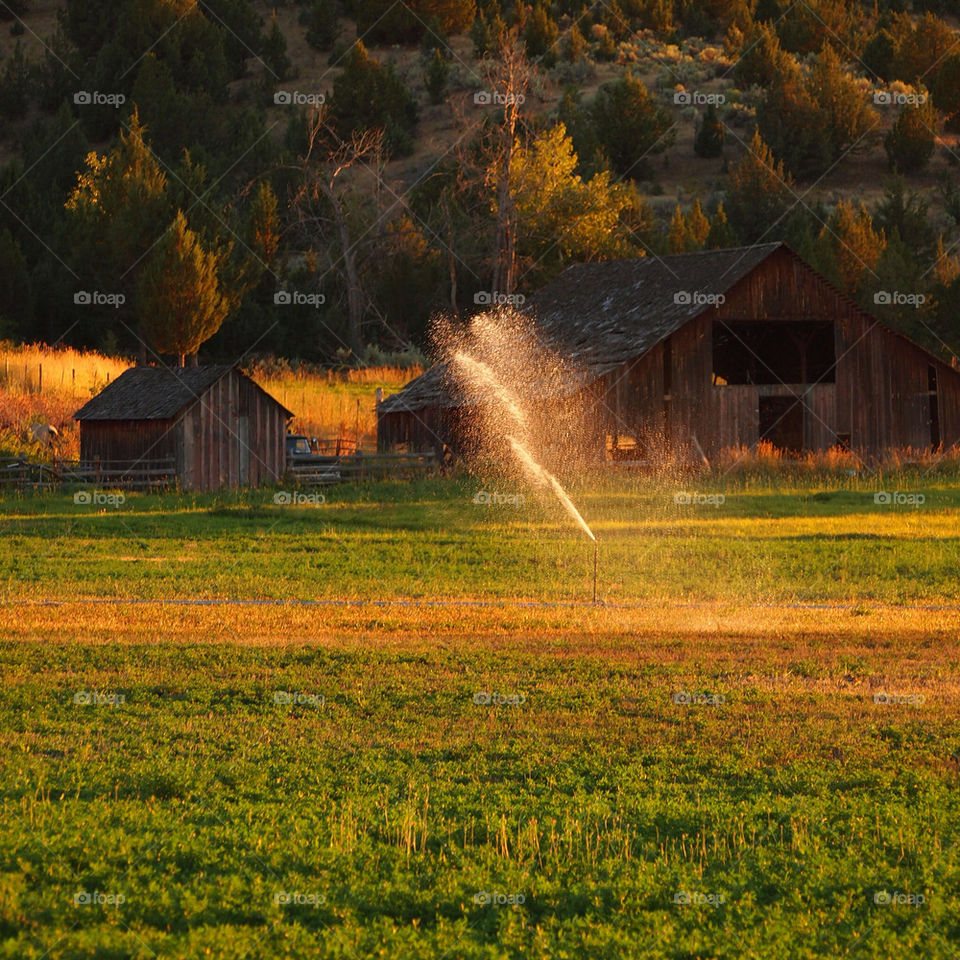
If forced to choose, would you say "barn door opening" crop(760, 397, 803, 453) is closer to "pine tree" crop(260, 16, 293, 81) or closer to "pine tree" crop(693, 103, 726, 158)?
"pine tree" crop(693, 103, 726, 158)

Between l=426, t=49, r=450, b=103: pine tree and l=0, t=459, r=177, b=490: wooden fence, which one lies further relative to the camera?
l=426, t=49, r=450, b=103: pine tree

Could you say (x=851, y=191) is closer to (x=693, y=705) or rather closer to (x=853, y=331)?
(x=853, y=331)

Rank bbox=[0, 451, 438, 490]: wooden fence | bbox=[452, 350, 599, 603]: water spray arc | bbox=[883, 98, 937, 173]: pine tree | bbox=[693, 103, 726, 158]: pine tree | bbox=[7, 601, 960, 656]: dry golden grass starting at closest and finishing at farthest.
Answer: bbox=[7, 601, 960, 656]: dry golden grass < bbox=[0, 451, 438, 490]: wooden fence < bbox=[452, 350, 599, 603]: water spray arc < bbox=[883, 98, 937, 173]: pine tree < bbox=[693, 103, 726, 158]: pine tree

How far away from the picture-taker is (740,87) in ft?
442

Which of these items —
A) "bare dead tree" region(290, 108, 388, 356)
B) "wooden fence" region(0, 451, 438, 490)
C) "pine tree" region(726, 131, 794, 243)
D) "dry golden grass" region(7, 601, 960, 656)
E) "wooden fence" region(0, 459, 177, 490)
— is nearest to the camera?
"dry golden grass" region(7, 601, 960, 656)

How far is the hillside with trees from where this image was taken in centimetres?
7225

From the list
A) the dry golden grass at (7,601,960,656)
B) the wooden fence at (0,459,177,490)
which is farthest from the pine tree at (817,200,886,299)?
the dry golden grass at (7,601,960,656)

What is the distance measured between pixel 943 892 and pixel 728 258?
1696 inches

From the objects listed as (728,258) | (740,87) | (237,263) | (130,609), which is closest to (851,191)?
(740,87)

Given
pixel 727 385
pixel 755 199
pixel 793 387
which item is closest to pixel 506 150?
pixel 727 385

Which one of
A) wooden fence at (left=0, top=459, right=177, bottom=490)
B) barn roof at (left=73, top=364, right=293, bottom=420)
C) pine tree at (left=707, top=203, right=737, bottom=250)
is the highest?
pine tree at (left=707, top=203, right=737, bottom=250)

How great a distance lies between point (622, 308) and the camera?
53.5m

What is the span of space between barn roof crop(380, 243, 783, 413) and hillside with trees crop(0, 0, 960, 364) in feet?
15.9

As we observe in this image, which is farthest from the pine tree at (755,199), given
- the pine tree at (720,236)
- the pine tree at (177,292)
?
the pine tree at (177,292)
